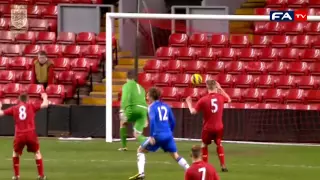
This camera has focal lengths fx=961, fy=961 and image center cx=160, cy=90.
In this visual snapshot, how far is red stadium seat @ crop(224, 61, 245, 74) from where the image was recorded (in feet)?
91.7

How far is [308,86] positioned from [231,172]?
27.6 ft

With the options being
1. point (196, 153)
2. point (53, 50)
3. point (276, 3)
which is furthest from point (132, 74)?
point (196, 153)

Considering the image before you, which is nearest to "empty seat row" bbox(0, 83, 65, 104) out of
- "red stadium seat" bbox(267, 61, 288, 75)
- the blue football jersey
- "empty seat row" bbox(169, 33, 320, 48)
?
"empty seat row" bbox(169, 33, 320, 48)

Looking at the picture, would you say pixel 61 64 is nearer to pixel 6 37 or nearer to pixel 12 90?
pixel 12 90

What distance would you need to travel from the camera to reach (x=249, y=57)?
28.2 m

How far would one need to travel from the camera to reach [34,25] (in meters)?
31.4

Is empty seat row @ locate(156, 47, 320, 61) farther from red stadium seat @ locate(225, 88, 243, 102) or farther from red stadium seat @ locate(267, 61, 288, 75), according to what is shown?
red stadium seat @ locate(225, 88, 243, 102)

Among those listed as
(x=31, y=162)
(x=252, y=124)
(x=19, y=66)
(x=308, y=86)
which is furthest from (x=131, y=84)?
(x=19, y=66)

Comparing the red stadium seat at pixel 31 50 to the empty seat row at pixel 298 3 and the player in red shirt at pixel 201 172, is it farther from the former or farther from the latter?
the player in red shirt at pixel 201 172

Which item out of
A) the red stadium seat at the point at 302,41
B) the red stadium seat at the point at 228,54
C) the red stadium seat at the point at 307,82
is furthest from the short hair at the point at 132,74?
the red stadium seat at the point at 302,41

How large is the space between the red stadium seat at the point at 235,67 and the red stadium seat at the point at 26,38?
265 inches

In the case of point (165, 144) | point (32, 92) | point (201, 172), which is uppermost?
point (32, 92)

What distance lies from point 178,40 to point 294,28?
11.6 ft

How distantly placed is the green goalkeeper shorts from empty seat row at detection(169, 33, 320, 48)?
7.43 m
